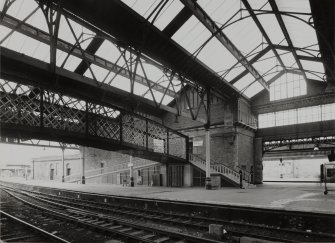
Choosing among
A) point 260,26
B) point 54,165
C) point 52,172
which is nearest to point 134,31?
point 260,26

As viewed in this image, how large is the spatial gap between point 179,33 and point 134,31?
3532mm

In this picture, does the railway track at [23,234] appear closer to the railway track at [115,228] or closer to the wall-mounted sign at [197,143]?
the railway track at [115,228]

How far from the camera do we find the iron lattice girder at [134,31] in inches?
379

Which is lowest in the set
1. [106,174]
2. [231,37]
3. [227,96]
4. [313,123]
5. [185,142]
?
[106,174]

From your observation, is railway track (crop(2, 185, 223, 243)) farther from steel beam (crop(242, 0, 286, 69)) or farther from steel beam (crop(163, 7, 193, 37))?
steel beam (crop(242, 0, 286, 69))

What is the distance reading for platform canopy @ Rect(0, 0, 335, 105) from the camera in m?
10.3

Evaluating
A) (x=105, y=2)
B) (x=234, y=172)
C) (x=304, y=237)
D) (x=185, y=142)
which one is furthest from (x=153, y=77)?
(x=304, y=237)

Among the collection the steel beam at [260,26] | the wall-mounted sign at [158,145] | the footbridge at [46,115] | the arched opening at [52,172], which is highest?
the steel beam at [260,26]

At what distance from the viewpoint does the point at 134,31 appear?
37.1 ft

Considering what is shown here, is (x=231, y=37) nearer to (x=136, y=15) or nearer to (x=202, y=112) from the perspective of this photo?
(x=136, y=15)

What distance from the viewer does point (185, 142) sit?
904 inches

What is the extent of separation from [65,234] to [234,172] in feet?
52.0

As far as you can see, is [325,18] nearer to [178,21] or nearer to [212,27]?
[212,27]

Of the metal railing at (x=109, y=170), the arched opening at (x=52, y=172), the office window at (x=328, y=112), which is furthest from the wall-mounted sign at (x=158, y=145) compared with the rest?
the arched opening at (x=52, y=172)
